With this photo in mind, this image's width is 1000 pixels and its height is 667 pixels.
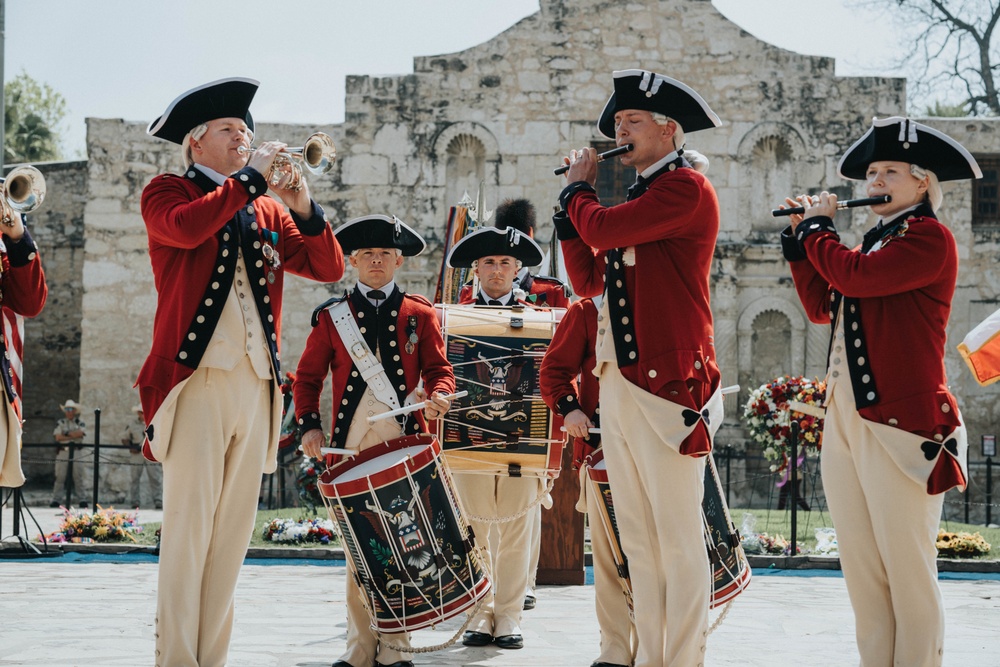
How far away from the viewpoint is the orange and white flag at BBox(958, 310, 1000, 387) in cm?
497

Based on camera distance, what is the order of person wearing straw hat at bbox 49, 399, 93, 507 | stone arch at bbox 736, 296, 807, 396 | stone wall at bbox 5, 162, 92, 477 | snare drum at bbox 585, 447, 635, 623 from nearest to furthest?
snare drum at bbox 585, 447, 635, 623 → person wearing straw hat at bbox 49, 399, 93, 507 → stone arch at bbox 736, 296, 807, 396 → stone wall at bbox 5, 162, 92, 477

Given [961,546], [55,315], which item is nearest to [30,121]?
[55,315]

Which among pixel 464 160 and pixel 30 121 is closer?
pixel 464 160

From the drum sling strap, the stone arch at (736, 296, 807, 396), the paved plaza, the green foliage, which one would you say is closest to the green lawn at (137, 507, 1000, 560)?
the paved plaza

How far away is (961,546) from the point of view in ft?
34.9

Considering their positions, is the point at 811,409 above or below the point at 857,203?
below

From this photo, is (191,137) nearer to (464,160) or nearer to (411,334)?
(411,334)

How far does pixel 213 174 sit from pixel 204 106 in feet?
0.81

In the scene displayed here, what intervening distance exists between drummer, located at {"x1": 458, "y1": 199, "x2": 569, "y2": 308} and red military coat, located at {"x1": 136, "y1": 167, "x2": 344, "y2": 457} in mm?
3486

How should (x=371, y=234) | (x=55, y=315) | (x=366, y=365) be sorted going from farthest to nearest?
(x=55, y=315) → (x=371, y=234) → (x=366, y=365)

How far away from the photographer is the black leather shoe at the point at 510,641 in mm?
5945

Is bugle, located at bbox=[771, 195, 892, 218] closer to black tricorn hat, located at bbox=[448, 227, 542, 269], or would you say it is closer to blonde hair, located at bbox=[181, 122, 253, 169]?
blonde hair, located at bbox=[181, 122, 253, 169]

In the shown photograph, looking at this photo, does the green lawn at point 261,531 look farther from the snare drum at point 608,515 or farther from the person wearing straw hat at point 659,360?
the person wearing straw hat at point 659,360

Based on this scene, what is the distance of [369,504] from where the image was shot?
4934 millimetres
